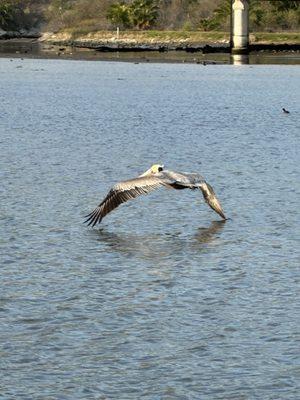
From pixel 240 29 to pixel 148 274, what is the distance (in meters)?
120

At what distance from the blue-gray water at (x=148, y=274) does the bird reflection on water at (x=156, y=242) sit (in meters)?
0.03

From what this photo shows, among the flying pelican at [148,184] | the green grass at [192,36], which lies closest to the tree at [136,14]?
the green grass at [192,36]

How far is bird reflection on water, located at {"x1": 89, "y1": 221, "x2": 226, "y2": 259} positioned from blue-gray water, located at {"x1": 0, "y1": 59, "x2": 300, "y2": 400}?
1.2 inches

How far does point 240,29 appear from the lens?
135000 mm

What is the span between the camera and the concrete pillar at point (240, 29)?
443ft

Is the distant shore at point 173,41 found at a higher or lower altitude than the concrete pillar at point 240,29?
lower

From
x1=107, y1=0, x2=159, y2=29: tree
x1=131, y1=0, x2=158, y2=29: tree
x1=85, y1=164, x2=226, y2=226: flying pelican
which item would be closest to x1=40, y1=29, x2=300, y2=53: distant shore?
x1=107, y1=0, x2=159, y2=29: tree

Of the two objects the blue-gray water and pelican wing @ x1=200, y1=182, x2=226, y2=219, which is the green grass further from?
pelican wing @ x1=200, y1=182, x2=226, y2=219

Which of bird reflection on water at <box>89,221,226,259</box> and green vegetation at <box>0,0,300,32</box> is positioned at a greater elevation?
bird reflection on water at <box>89,221,226,259</box>

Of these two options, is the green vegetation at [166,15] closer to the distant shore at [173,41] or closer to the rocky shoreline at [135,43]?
the distant shore at [173,41]

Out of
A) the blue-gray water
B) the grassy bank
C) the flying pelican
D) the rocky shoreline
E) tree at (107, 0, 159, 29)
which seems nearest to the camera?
the blue-gray water

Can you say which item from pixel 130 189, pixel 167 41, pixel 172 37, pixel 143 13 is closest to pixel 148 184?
pixel 130 189

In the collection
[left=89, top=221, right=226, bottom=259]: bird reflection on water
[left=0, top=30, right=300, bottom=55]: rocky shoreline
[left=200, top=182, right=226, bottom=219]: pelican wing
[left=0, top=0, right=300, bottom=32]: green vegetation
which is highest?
[left=200, top=182, right=226, bottom=219]: pelican wing

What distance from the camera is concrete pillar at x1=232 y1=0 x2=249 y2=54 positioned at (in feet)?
443
